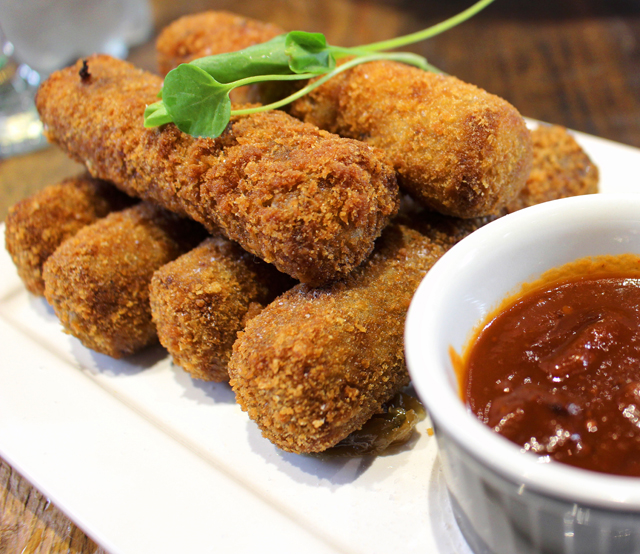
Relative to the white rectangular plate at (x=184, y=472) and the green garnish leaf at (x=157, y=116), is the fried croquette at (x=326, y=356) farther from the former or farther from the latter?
the green garnish leaf at (x=157, y=116)

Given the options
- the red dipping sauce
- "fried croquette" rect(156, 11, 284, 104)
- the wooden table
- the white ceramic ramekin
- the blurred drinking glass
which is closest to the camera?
the white ceramic ramekin

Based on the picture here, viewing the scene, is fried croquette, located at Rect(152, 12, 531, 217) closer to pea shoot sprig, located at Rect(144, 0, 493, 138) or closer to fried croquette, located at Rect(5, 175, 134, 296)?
pea shoot sprig, located at Rect(144, 0, 493, 138)

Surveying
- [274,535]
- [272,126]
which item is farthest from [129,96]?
[274,535]

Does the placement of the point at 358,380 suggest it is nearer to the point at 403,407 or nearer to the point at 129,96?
the point at 403,407

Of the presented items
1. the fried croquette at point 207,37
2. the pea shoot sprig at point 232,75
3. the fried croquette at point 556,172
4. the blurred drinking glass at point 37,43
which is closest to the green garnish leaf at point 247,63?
the pea shoot sprig at point 232,75

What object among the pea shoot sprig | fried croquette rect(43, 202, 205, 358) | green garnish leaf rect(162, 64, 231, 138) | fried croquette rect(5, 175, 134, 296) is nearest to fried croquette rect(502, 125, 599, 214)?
the pea shoot sprig

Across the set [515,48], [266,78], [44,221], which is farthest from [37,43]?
[515,48]
